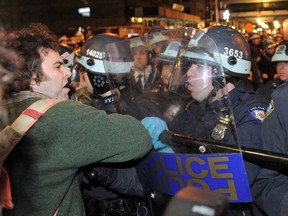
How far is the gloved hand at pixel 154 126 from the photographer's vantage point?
235cm

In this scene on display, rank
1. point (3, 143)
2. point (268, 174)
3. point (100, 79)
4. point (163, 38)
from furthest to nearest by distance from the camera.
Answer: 1. point (100, 79)
2. point (163, 38)
3. point (268, 174)
4. point (3, 143)

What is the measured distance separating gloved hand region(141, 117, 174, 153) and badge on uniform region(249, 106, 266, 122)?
649mm

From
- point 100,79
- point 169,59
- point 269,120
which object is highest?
point 169,59

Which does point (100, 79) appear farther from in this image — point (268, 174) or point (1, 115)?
point (268, 174)

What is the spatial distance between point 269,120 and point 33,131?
4.20 feet

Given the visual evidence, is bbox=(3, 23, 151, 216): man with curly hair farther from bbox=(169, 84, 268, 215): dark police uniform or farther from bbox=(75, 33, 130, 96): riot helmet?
bbox=(75, 33, 130, 96): riot helmet

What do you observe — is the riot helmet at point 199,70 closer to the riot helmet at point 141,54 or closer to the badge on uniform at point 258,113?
the riot helmet at point 141,54

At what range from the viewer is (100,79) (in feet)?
13.3

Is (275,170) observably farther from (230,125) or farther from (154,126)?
(154,126)

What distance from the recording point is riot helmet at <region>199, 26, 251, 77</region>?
3.17 metres

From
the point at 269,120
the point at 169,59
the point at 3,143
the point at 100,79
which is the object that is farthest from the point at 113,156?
the point at 100,79

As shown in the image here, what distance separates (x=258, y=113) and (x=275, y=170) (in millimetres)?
536

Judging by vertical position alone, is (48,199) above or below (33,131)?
below

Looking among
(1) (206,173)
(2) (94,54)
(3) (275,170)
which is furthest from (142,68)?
(2) (94,54)
